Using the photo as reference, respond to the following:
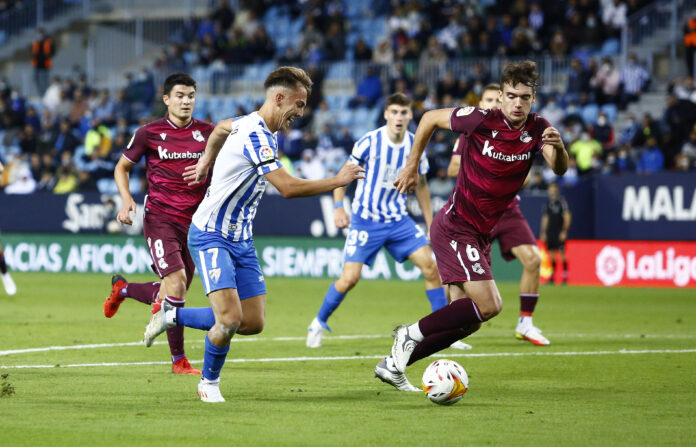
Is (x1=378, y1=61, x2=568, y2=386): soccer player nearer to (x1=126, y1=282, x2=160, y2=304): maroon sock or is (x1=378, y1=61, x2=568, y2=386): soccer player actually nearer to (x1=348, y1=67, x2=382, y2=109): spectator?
(x1=126, y1=282, x2=160, y2=304): maroon sock

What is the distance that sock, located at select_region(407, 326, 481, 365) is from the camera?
866 centimetres

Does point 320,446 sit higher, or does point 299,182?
point 299,182

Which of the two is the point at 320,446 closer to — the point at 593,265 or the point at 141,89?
the point at 593,265

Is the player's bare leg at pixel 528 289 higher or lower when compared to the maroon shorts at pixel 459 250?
lower

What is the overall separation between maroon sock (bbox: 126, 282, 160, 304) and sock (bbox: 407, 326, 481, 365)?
9.06ft

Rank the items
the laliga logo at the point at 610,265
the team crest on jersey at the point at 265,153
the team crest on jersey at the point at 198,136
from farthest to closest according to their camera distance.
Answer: the laliga logo at the point at 610,265
the team crest on jersey at the point at 198,136
the team crest on jersey at the point at 265,153

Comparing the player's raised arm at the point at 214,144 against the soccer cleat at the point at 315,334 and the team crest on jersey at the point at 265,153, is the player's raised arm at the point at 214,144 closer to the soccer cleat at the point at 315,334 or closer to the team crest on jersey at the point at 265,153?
the team crest on jersey at the point at 265,153

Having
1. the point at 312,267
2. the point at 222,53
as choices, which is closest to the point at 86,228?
the point at 312,267

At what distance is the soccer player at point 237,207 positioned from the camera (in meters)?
7.91

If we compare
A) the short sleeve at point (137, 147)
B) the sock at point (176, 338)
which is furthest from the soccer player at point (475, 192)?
the short sleeve at point (137, 147)

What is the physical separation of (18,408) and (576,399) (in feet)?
12.9

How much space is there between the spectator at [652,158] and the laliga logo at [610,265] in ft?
7.21

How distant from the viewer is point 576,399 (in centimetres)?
848

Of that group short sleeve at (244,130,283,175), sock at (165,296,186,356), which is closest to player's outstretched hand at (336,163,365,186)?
short sleeve at (244,130,283,175)
